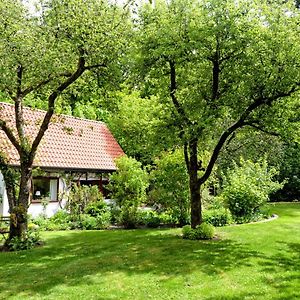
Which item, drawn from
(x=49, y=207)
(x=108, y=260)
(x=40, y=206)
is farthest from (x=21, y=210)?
(x=49, y=207)

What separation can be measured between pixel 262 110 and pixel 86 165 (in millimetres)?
11026

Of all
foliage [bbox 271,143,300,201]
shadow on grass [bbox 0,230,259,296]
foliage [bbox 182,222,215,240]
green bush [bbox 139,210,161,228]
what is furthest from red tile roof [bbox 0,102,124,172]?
foliage [bbox 271,143,300,201]

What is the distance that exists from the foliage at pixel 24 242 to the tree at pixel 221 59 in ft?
18.2

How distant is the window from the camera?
18516mm

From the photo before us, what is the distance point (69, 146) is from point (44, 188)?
303cm

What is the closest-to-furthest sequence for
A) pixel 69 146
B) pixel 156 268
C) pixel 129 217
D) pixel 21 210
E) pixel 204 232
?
pixel 156 268, pixel 21 210, pixel 204 232, pixel 129 217, pixel 69 146

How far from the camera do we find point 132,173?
60.6 feet

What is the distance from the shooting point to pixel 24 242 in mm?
12180

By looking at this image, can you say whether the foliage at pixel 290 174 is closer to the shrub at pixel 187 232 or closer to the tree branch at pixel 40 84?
the shrub at pixel 187 232

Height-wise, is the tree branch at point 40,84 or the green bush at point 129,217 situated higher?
the tree branch at point 40,84

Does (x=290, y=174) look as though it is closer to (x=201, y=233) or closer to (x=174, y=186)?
(x=174, y=186)

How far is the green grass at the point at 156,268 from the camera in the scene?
7.77 meters

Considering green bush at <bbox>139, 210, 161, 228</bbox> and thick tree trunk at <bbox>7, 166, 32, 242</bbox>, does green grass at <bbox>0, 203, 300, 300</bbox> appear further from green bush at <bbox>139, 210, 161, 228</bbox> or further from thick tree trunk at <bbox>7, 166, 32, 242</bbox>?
green bush at <bbox>139, 210, 161, 228</bbox>

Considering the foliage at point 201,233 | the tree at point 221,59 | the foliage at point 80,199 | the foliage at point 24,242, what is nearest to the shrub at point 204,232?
the foliage at point 201,233
